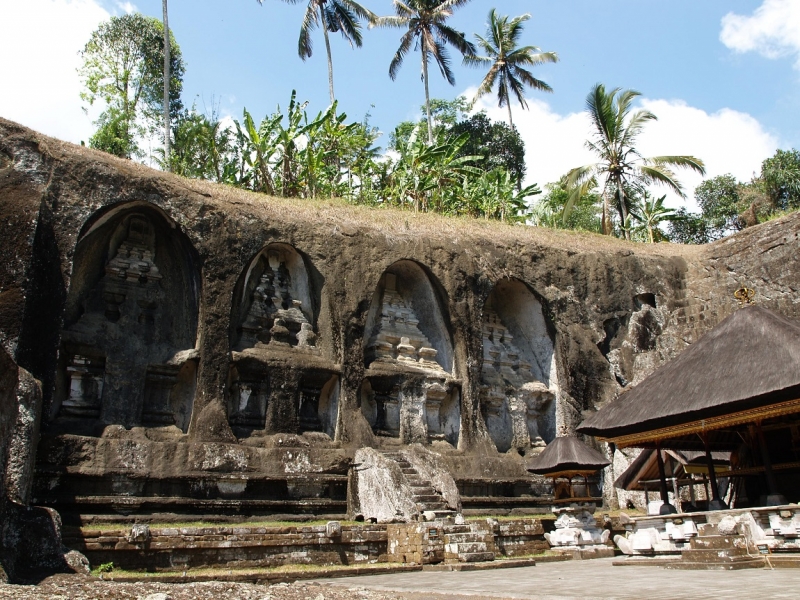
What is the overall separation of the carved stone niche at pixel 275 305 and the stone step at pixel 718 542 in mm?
9395

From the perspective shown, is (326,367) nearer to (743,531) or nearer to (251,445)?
(251,445)

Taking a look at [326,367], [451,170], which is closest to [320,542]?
[326,367]

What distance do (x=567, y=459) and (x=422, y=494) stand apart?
9.39 ft

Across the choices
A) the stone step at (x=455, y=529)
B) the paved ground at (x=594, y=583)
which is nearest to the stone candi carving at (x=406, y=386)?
the stone step at (x=455, y=529)

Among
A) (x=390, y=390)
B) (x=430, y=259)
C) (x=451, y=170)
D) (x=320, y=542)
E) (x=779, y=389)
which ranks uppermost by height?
(x=451, y=170)

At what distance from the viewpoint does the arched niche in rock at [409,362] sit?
1783 cm

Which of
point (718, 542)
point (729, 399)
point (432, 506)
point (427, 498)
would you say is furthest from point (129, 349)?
point (718, 542)

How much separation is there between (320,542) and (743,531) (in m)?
6.36

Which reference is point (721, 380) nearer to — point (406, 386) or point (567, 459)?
point (567, 459)

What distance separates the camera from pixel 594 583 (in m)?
8.70

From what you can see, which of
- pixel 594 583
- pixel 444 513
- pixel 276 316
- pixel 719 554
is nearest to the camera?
pixel 594 583

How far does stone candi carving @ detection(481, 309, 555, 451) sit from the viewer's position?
1959 cm

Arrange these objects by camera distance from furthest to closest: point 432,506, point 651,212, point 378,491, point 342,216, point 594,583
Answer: point 651,212 < point 342,216 < point 378,491 < point 432,506 < point 594,583

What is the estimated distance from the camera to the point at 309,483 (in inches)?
591
